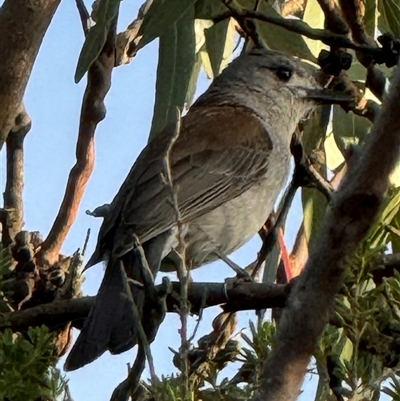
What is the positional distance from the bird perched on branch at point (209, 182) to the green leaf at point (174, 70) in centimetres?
20

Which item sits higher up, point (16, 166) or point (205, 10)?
point (205, 10)

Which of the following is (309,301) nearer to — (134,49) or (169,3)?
(169,3)

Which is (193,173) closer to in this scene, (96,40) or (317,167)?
(317,167)

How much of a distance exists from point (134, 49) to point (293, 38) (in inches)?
16.3

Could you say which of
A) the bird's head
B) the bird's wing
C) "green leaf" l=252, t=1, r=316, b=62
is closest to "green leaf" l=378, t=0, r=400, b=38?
"green leaf" l=252, t=1, r=316, b=62

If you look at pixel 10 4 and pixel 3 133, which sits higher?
pixel 10 4

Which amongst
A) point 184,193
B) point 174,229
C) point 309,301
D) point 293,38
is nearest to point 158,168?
point 184,193

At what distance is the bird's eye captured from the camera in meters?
3.67

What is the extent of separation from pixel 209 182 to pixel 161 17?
71cm

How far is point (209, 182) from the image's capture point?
299cm

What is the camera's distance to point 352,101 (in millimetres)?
2344

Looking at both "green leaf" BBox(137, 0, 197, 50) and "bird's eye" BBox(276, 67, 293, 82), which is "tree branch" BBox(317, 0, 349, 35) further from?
"bird's eye" BBox(276, 67, 293, 82)

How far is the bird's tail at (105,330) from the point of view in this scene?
2182 mm

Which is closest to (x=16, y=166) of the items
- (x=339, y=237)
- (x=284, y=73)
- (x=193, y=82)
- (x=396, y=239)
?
(x=193, y=82)
